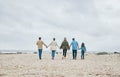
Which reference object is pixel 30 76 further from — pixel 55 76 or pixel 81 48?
pixel 81 48

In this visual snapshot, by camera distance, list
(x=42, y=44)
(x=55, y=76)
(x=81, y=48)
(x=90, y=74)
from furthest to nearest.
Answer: (x=81, y=48) → (x=42, y=44) → (x=90, y=74) → (x=55, y=76)

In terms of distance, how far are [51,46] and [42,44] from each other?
31.5 inches

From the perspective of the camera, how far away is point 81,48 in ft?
117

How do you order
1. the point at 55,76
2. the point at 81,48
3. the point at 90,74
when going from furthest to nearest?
the point at 81,48 < the point at 90,74 < the point at 55,76

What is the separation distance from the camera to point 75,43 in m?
34.3

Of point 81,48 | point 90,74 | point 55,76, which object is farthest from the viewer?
point 81,48

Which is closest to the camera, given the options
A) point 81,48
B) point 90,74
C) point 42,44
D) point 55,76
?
point 55,76

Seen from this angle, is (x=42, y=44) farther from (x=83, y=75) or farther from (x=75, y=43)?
(x=83, y=75)

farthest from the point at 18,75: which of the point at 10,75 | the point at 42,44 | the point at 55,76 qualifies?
the point at 42,44

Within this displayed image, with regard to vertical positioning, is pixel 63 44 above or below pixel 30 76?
above

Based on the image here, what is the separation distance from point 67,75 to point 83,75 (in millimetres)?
753

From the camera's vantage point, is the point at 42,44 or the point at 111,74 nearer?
the point at 111,74

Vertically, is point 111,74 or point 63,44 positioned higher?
point 63,44

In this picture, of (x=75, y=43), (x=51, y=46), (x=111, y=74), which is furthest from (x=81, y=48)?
(x=111, y=74)
